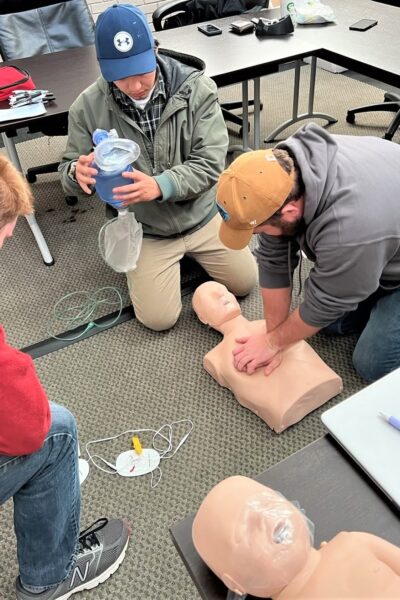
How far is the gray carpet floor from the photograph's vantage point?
4.26 feet

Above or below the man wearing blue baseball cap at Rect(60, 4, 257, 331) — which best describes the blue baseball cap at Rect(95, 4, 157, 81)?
above

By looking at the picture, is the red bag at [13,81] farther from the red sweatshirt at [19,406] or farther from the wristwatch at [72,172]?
the red sweatshirt at [19,406]

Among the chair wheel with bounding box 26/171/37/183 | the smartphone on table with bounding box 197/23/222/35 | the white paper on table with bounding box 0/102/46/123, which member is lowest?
the chair wheel with bounding box 26/171/37/183

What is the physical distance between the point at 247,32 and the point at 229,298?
144 centimetres

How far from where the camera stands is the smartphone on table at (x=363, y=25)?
2.29m

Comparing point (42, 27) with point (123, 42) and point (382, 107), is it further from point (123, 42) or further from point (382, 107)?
point (382, 107)

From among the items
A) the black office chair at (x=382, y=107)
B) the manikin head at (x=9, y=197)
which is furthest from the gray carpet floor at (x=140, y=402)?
the black office chair at (x=382, y=107)

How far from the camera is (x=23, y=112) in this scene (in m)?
1.86

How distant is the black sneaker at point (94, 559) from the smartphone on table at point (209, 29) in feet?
7.30

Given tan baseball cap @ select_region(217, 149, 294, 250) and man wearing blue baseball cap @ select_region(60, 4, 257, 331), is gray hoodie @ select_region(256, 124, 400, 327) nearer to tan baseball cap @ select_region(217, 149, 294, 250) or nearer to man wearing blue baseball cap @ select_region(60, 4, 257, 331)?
tan baseball cap @ select_region(217, 149, 294, 250)

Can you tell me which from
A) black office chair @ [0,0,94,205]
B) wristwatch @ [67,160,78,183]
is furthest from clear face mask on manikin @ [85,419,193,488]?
black office chair @ [0,0,94,205]

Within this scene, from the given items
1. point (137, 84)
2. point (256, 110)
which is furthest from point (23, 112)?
point (256, 110)

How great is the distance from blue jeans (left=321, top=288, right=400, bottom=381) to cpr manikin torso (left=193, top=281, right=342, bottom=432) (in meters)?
0.12

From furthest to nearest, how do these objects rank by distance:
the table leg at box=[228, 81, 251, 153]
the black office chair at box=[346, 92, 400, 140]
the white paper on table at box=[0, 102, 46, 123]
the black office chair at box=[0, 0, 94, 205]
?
1. the black office chair at box=[346, 92, 400, 140]
2. the table leg at box=[228, 81, 251, 153]
3. the black office chair at box=[0, 0, 94, 205]
4. the white paper on table at box=[0, 102, 46, 123]
